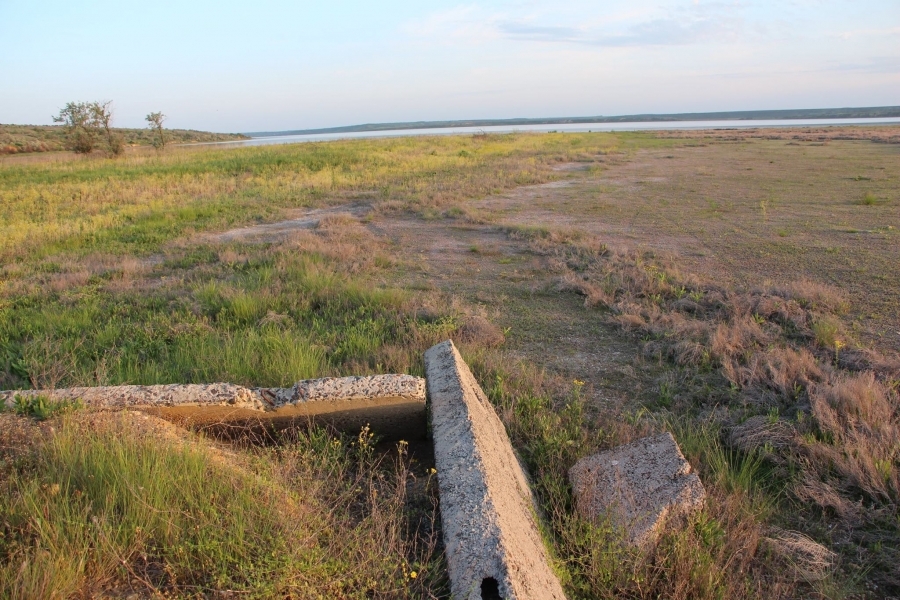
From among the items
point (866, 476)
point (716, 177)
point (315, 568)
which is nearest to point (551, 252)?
point (866, 476)

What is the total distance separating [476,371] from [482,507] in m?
2.52

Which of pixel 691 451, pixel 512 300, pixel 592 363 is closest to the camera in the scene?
pixel 691 451

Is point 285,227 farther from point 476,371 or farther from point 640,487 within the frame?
point 640,487

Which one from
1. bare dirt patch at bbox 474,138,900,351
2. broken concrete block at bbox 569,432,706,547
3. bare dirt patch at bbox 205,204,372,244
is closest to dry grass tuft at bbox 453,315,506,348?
broken concrete block at bbox 569,432,706,547

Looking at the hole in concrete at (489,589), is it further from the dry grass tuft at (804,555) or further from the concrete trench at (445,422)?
the dry grass tuft at (804,555)

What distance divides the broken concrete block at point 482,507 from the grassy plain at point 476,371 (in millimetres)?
190

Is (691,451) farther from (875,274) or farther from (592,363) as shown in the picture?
(875,274)

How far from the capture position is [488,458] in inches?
115

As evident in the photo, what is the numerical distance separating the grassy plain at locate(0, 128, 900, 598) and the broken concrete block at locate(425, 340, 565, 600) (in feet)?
0.62

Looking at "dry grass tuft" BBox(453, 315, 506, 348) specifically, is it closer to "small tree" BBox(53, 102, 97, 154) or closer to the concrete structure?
the concrete structure

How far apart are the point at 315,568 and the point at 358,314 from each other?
4.61 metres

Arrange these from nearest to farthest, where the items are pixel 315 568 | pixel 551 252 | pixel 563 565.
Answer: pixel 315 568 → pixel 563 565 → pixel 551 252

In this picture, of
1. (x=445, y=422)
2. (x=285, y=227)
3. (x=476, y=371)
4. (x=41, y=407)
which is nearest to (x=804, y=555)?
(x=445, y=422)

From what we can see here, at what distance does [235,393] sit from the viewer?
11.8 feet
